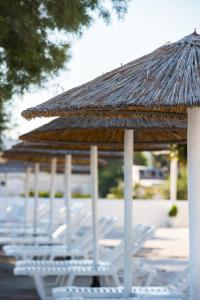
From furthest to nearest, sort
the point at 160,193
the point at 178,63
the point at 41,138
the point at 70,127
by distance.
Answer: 1. the point at 160,193
2. the point at 41,138
3. the point at 70,127
4. the point at 178,63

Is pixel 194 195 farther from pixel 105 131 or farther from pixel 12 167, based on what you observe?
pixel 12 167

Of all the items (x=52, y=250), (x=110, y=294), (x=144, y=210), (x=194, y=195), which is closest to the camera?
(x=194, y=195)

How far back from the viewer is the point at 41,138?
9.66m

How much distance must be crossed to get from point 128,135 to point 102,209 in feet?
62.0

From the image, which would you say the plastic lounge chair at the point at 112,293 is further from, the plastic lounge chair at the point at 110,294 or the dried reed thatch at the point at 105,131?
the dried reed thatch at the point at 105,131

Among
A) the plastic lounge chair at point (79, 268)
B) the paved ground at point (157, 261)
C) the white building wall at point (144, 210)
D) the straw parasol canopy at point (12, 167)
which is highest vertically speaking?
the straw parasol canopy at point (12, 167)

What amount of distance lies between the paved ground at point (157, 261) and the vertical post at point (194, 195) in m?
4.28

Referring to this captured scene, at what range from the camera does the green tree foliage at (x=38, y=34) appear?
787 cm

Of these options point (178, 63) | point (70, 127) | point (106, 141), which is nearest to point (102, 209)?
point (106, 141)

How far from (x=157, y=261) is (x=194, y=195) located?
9427 millimetres

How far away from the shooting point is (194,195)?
19.6ft

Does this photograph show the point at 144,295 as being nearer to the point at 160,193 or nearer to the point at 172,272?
the point at 172,272

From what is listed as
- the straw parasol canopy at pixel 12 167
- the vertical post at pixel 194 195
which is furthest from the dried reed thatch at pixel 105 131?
the straw parasol canopy at pixel 12 167

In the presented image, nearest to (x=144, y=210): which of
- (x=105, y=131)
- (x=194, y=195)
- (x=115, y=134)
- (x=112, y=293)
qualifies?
(x=115, y=134)
